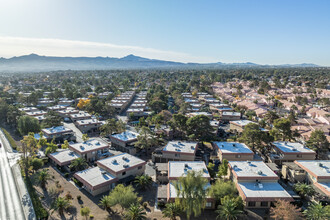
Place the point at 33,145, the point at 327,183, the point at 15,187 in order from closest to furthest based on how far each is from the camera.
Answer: the point at 327,183 → the point at 15,187 → the point at 33,145

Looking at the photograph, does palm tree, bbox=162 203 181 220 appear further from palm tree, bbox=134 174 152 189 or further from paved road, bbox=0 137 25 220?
paved road, bbox=0 137 25 220

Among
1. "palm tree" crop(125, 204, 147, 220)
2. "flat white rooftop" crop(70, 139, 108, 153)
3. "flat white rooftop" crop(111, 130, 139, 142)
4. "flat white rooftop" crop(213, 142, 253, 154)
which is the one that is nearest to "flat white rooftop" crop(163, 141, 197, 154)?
Answer: "flat white rooftop" crop(213, 142, 253, 154)

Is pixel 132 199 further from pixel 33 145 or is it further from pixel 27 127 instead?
pixel 27 127

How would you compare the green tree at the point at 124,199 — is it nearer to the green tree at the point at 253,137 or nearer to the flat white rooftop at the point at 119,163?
the flat white rooftop at the point at 119,163

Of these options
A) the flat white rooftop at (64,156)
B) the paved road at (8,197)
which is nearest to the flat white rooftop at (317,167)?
the flat white rooftop at (64,156)

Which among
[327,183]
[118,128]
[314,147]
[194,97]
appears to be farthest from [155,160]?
[194,97]

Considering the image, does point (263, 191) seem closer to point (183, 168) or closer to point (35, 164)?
point (183, 168)

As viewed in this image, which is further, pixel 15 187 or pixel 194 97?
pixel 194 97

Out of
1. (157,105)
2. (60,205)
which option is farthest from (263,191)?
(157,105)
